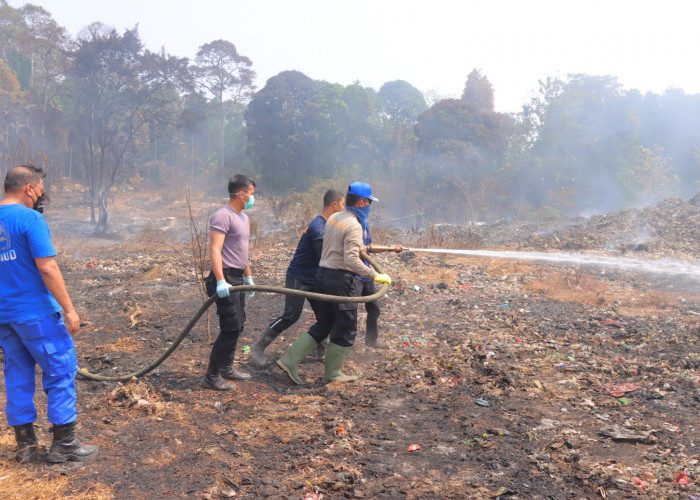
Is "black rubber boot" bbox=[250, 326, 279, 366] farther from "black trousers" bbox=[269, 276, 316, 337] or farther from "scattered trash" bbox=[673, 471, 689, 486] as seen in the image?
"scattered trash" bbox=[673, 471, 689, 486]

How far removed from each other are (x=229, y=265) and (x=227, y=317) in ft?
1.37

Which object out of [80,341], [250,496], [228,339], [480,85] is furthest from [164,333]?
[480,85]

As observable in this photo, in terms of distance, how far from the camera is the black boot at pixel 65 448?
2.91 meters

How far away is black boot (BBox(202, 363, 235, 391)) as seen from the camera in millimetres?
4121

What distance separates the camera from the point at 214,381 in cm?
413

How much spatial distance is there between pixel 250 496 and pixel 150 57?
78.1 feet

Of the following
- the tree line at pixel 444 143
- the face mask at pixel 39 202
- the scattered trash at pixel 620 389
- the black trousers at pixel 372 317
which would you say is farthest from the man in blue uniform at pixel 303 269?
the tree line at pixel 444 143

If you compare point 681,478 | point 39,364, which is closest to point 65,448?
point 39,364

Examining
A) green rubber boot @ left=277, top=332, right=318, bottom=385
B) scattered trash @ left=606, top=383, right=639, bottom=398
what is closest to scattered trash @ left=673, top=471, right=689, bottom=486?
scattered trash @ left=606, top=383, right=639, bottom=398

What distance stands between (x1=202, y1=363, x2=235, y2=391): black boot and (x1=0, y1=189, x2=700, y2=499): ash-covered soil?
7 cm

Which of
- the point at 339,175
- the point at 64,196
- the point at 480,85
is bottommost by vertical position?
the point at 64,196

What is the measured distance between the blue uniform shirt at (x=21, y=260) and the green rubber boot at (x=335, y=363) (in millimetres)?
2144

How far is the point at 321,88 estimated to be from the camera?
31562 mm

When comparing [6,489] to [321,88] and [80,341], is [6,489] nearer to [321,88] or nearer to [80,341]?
[80,341]
